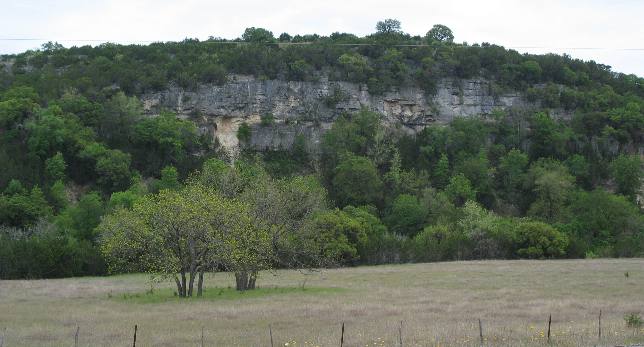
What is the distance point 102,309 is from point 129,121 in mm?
81153

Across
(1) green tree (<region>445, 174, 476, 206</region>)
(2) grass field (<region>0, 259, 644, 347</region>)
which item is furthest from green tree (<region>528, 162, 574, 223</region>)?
(2) grass field (<region>0, 259, 644, 347</region>)

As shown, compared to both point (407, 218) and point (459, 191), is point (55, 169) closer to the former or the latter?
point (407, 218)

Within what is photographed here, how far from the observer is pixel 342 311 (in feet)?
111

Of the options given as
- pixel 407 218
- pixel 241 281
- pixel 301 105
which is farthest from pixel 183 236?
→ pixel 301 105

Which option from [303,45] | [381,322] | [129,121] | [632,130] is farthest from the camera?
[303,45]

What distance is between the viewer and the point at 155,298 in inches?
1670

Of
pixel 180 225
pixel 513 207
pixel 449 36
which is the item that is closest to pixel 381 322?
pixel 180 225

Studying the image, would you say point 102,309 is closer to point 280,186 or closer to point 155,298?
point 155,298

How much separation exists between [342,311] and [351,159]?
256ft

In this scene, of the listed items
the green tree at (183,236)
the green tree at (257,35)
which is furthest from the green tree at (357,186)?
the green tree at (183,236)

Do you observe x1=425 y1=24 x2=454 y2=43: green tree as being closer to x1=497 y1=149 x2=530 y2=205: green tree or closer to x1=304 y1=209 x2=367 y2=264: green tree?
x1=497 y1=149 x2=530 y2=205: green tree

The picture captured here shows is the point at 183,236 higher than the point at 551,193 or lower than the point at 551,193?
higher

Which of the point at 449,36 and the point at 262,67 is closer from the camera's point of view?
the point at 262,67

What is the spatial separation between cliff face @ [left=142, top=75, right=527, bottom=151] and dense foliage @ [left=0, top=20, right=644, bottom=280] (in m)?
1.80
